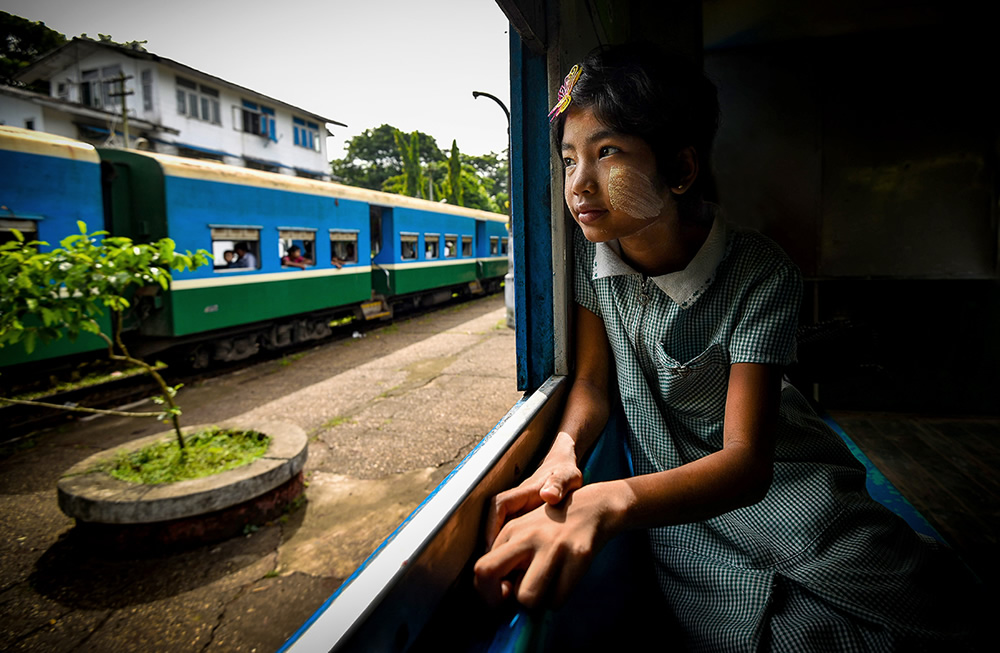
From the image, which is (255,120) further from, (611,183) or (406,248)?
(611,183)

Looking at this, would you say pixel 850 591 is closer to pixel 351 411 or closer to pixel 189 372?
pixel 351 411

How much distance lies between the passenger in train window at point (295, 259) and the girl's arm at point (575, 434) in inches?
326

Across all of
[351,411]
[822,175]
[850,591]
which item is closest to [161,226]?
[351,411]

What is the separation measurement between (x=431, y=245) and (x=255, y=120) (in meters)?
15.5

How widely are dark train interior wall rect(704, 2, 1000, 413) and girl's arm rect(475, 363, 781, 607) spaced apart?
333 centimetres

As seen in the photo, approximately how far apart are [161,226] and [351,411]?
3403mm

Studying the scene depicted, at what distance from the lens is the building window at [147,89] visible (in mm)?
19766

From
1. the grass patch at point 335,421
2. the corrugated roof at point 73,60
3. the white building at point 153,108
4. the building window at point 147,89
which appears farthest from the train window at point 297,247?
the building window at point 147,89

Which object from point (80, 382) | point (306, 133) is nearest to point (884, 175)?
point (80, 382)

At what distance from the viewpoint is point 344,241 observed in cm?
1038

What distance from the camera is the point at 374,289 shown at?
12398 millimetres

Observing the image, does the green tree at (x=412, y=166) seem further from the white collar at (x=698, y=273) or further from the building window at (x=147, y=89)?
the white collar at (x=698, y=273)

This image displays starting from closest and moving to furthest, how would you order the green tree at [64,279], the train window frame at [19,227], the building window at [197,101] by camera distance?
the green tree at [64,279] < the train window frame at [19,227] < the building window at [197,101]

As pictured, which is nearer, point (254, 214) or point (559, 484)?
point (559, 484)
